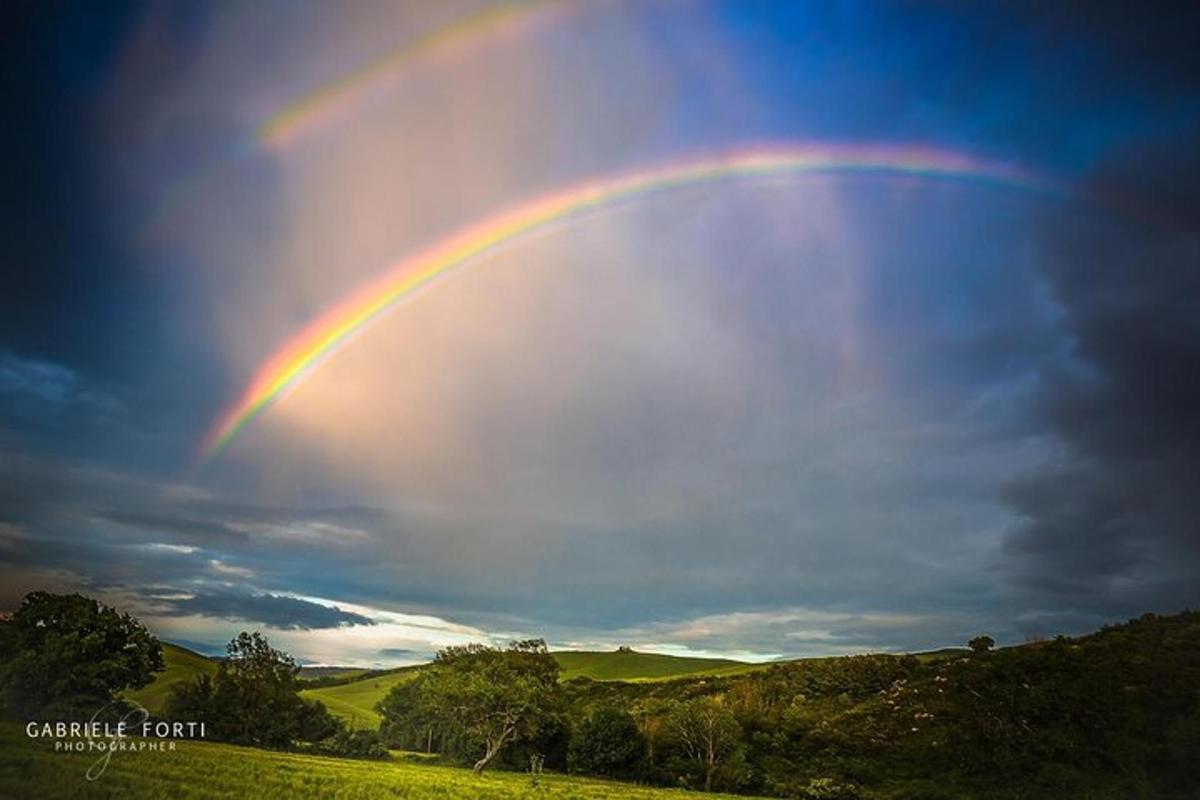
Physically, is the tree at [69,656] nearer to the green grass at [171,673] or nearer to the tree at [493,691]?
the green grass at [171,673]

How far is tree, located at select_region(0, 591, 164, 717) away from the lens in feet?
270

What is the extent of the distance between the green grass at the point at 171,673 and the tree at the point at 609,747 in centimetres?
5942

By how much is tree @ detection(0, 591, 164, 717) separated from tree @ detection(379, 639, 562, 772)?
36.0 meters

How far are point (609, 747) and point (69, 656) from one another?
6544cm

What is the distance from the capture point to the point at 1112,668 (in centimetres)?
8825

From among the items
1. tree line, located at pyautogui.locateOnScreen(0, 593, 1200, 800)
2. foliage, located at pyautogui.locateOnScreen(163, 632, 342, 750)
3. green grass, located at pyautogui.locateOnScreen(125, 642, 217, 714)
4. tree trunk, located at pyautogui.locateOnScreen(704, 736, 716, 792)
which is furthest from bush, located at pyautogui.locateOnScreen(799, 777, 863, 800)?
green grass, located at pyautogui.locateOnScreen(125, 642, 217, 714)

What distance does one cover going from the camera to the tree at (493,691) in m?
82.6

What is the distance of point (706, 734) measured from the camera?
93438 mm

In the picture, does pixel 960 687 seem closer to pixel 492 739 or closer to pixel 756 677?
pixel 756 677

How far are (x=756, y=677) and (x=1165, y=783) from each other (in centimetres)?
7354

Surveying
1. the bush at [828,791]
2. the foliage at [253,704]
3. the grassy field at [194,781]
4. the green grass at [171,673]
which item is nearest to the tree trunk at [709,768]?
the bush at [828,791]

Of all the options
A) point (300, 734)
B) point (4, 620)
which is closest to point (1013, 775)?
point (300, 734)

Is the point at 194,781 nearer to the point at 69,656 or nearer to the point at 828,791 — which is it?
the point at 69,656

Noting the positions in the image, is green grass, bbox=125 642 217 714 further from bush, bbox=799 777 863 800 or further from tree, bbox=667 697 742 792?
bush, bbox=799 777 863 800
